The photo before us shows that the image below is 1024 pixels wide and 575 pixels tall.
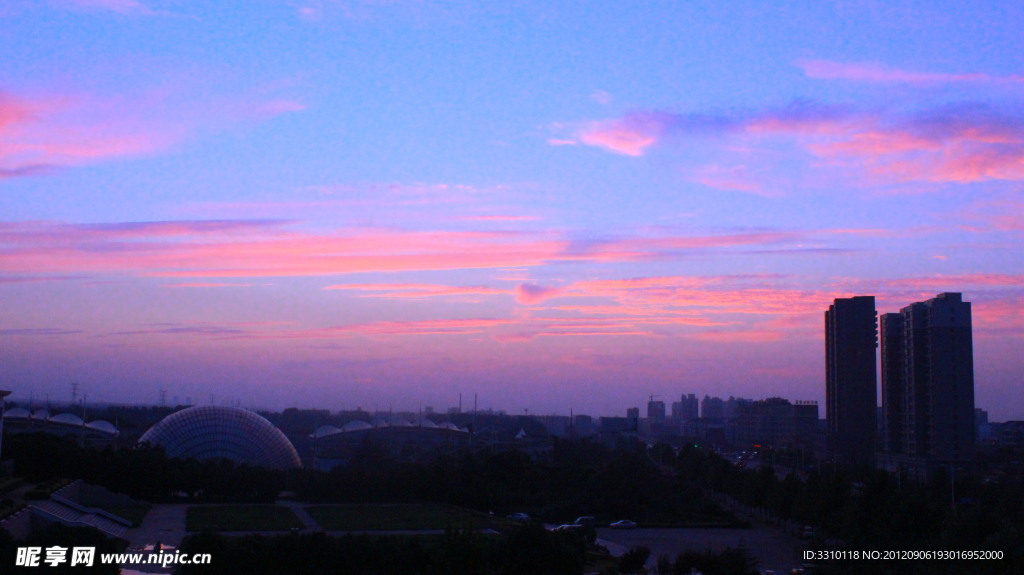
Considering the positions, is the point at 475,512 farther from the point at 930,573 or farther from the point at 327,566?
the point at 930,573

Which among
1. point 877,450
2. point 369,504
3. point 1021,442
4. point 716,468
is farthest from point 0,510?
point 1021,442

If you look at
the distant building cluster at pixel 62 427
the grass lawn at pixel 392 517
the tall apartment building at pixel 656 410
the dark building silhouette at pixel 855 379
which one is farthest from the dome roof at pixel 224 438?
the tall apartment building at pixel 656 410

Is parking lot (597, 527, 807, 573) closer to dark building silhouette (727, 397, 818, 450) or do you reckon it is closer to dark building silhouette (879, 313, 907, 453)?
dark building silhouette (879, 313, 907, 453)

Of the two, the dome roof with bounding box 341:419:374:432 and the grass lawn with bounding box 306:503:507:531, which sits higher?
the dome roof with bounding box 341:419:374:432

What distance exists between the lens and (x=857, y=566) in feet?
45.5

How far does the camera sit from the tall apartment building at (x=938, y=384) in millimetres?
35531

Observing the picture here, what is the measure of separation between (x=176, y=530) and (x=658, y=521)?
44.6 feet

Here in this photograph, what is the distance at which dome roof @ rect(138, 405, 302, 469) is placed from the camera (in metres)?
37.4

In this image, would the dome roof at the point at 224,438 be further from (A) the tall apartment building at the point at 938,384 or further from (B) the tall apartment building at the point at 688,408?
(B) the tall apartment building at the point at 688,408

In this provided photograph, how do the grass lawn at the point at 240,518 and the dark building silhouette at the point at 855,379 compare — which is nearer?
the grass lawn at the point at 240,518

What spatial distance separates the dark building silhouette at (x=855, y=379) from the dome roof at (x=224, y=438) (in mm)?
25996

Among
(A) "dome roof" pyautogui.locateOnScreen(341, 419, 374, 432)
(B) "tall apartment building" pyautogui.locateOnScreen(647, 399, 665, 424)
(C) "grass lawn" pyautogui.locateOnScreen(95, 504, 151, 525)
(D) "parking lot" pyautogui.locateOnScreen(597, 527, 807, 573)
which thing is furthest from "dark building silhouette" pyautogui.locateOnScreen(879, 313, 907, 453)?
(B) "tall apartment building" pyautogui.locateOnScreen(647, 399, 665, 424)

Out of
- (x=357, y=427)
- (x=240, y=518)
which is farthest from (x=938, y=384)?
(x=357, y=427)

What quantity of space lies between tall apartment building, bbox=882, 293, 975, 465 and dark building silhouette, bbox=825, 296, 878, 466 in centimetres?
531
